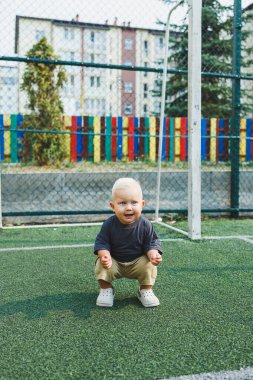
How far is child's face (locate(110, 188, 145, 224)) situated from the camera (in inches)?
80.0

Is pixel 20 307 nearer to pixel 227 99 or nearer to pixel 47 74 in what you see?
pixel 47 74

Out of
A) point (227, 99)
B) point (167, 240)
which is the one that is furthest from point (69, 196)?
point (227, 99)

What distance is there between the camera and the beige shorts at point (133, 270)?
6.90 feet

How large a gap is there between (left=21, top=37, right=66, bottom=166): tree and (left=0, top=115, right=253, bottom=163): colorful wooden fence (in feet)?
0.77

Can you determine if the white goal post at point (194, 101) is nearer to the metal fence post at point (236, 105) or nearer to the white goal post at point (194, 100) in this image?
the white goal post at point (194, 100)

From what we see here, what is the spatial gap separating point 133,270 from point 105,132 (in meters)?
7.25

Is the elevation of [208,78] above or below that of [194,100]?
above

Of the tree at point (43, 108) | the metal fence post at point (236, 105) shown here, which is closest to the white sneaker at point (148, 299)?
the metal fence post at point (236, 105)

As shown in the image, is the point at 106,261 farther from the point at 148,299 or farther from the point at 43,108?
the point at 43,108

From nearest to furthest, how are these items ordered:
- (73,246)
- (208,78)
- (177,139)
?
(73,246) → (177,139) → (208,78)

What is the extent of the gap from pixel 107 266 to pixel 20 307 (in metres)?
0.46

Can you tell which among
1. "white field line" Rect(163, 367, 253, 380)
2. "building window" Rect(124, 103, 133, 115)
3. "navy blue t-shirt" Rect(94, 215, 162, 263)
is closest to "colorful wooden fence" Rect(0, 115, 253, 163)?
"building window" Rect(124, 103, 133, 115)

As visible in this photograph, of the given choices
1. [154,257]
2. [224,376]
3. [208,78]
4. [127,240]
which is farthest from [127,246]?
[208,78]

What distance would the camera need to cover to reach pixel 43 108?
888cm
